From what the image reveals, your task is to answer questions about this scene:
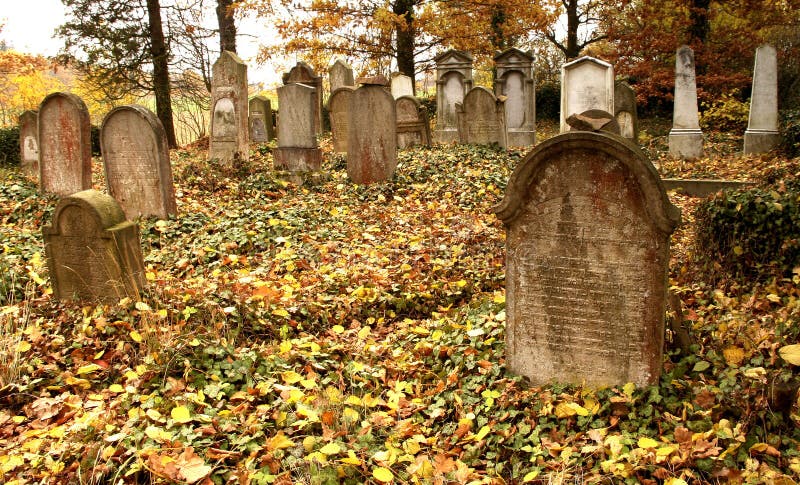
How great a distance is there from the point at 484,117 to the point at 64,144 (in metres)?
8.56

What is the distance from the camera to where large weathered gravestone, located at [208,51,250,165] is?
11.8m

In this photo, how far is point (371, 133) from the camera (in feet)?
33.2

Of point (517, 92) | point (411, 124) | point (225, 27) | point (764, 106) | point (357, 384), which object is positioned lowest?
point (357, 384)

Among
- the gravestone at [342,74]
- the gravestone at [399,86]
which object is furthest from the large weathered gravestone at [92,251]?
the gravestone at [342,74]

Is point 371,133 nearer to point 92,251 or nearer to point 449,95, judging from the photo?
point 92,251

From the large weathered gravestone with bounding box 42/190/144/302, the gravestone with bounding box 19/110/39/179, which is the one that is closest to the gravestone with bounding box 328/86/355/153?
the gravestone with bounding box 19/110/39/179

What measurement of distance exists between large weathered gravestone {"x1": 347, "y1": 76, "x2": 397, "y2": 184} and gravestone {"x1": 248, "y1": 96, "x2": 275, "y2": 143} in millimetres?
7417

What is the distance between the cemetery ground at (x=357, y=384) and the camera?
→ 119 inches

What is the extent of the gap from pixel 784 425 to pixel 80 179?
32.5ft

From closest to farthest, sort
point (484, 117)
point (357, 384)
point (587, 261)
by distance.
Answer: point (587, 261), point (357, 384), point (484, 117)

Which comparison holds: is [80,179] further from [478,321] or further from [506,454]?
[506,454]

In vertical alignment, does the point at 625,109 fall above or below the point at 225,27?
below

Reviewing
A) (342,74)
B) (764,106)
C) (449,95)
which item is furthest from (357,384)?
(342,74)

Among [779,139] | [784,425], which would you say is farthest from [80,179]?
[779,139]
